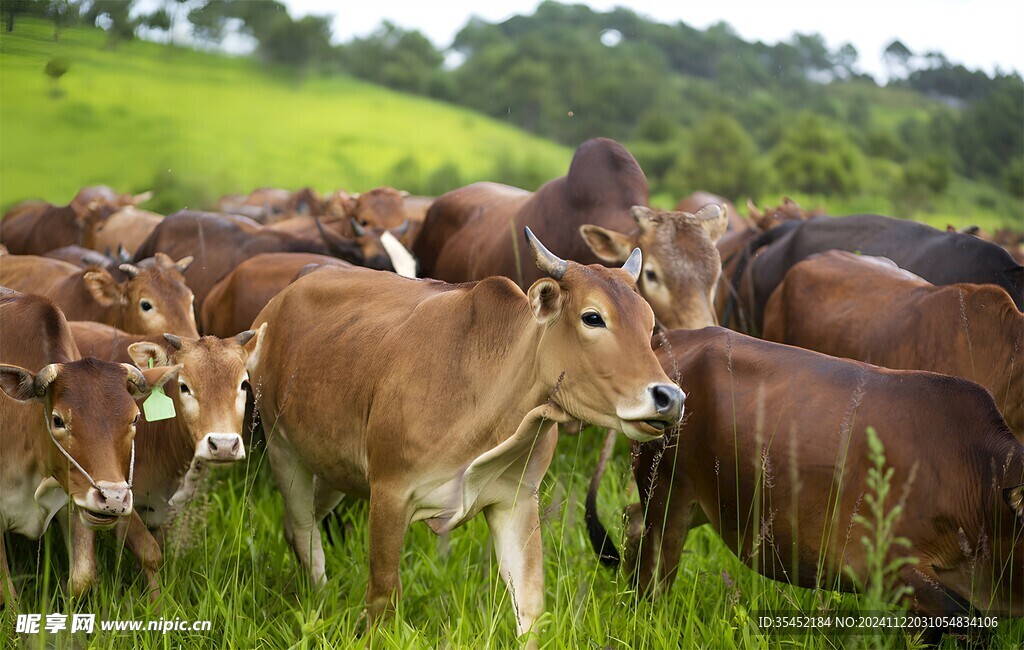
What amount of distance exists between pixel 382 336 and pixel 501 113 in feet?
85.3

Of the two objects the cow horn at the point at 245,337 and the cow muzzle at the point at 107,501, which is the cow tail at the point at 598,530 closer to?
the cow horn at the point at 245,337

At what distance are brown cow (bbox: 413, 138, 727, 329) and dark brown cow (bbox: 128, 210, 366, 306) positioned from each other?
35.1 inches

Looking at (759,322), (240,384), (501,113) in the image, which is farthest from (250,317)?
(501,113)

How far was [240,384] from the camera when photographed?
5629 mm

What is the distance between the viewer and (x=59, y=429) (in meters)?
4.99

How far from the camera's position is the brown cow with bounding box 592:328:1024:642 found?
4641 millimetres

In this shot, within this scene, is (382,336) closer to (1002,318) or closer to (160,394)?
(160,394)

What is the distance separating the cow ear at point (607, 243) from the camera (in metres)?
7.26

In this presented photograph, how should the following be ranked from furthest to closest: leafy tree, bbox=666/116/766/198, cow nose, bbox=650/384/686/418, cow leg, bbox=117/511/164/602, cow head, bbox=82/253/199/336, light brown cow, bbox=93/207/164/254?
leafy tree, bbox=666/116/766/198, light brown cow, bbox=93/207/164/254, cow head, bbox=82/253/199/336, cow leg, bbox=117/511/164/602, cow nose, bbox=650/384/686/418

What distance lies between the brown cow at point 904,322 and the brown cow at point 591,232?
2.19ft

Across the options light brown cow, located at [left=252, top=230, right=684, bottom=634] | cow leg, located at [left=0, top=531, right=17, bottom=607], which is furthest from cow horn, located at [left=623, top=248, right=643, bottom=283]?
cow leg, located at [left=0, top=531, right=17, bottom=607]

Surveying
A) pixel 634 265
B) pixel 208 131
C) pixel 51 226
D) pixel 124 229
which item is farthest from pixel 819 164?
pixel 634 265

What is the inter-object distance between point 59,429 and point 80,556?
635 mm

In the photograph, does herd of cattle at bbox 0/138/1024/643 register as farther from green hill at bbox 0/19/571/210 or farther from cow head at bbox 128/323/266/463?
green hill at bbox 0/19/571/210
